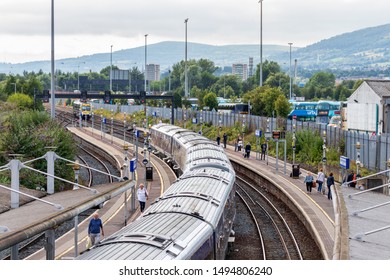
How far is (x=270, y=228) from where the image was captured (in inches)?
1104

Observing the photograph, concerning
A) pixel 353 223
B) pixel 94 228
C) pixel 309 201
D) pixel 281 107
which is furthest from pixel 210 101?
pixel 353 223

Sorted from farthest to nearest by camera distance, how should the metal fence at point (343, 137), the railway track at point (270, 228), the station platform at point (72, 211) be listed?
the metal fence at point (343, 137), the railway track at point (270, 228), the station platform at point (72, 211)

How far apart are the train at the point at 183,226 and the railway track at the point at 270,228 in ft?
9.68

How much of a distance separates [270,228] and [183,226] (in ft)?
47.2

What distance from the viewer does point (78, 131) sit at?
78688 millimetres

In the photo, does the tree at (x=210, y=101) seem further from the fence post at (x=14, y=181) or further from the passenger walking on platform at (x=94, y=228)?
the fence post at (x=14, y=181)

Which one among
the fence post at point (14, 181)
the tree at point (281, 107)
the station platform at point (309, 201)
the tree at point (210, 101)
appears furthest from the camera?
the tree at point (210, 101)

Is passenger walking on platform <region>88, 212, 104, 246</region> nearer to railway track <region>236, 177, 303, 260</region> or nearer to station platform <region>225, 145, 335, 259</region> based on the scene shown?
railway track <region>236, 177, 303, 260</region>

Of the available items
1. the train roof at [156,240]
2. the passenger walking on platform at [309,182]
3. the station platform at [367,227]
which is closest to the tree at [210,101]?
the passenger walking on platform at [309,182]

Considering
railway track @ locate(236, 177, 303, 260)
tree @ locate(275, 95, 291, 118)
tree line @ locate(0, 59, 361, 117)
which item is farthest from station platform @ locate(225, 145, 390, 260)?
tree line @ locate(0, 59, 361, 117)

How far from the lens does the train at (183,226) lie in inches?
481

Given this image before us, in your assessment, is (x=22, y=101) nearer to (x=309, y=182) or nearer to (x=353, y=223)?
(x=309, y=182)

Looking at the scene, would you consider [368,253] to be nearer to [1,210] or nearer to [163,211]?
[163,211]
